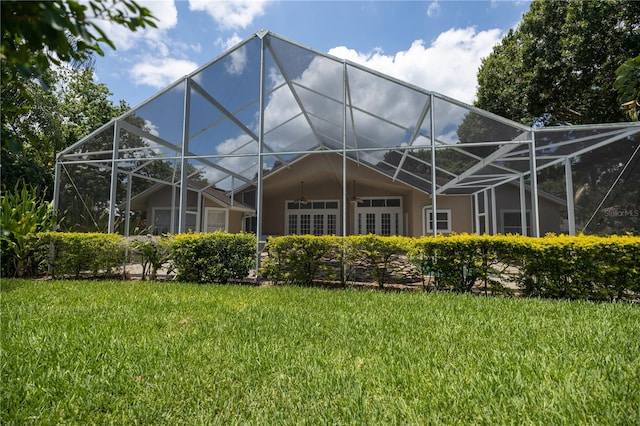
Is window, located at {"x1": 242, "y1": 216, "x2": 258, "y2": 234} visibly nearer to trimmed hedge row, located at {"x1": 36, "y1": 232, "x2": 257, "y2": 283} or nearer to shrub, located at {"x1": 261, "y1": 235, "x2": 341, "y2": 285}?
trimmed hedge row, located at {"x1": 36, "y1": 232, "x2": 257, "y2": 283}

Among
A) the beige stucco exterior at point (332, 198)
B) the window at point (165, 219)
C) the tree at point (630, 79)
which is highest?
the tree at point (630, 79)

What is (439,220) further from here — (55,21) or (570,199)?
(55,21)

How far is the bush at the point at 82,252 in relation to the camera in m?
7.07

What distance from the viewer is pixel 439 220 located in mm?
14242

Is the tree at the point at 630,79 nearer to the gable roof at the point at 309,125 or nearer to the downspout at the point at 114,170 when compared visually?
the gable roof at the point at 309,125

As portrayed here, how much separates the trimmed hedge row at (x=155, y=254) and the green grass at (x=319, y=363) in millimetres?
2190

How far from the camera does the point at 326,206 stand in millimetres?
15758

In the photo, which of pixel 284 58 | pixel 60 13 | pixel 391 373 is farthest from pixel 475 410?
pixel 284 58

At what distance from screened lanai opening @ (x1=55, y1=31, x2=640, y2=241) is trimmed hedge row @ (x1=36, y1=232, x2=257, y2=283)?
0.67m

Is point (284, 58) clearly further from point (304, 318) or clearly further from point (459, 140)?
point (304, 318)

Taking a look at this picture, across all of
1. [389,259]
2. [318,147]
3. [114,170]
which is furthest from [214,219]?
[389,259]

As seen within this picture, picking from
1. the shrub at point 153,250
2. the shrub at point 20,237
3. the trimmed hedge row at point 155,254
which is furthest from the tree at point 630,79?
the shrub at point 20,237

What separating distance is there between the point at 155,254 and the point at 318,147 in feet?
20.6

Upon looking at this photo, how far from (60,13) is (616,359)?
4095 mm
